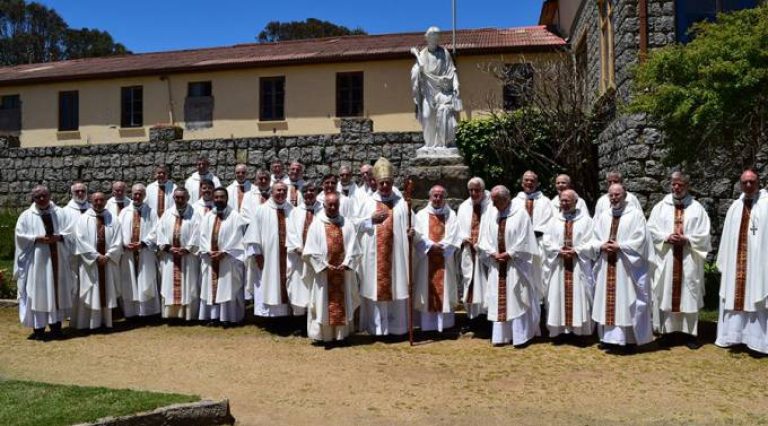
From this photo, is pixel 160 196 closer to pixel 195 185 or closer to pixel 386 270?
pixel 195 185

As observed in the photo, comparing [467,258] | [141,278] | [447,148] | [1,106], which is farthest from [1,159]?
[467,258]

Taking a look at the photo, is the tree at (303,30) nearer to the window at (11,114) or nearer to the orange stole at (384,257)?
the window at (11,114)

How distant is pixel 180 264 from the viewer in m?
9.45

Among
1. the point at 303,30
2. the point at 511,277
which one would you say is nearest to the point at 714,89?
the point at 511,277

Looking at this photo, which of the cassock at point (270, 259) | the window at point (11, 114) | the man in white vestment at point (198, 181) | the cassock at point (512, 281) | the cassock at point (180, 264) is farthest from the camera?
the window at point (11, 114)

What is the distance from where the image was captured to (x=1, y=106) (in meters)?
23.1

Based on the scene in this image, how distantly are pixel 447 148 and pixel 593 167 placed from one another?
4911 mm

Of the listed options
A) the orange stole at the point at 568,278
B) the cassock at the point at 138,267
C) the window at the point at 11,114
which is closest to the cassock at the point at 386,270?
the orange stole at the point at 568,278

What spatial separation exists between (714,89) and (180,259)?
7.05 meters

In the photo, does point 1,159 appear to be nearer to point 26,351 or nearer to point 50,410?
point 26,351

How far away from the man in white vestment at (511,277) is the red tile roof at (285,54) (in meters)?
11.5

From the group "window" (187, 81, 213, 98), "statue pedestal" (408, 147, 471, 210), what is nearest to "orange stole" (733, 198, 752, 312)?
"statue pedestal" (408, 147, 471, 210)

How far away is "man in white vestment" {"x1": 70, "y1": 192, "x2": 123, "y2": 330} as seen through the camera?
9.05 metres

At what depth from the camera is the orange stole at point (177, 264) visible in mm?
9367
